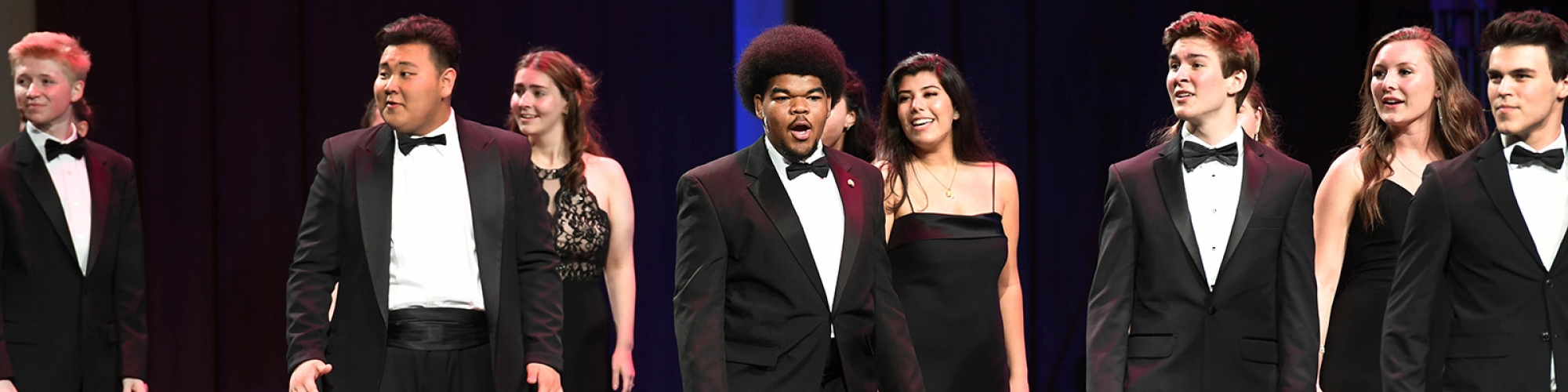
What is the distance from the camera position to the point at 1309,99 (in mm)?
5684

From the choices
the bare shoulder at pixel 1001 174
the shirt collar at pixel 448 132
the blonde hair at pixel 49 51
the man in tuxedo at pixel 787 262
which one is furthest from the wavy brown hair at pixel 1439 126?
the blonde hair at pixel 49 51

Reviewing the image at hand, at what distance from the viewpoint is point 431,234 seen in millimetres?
3252

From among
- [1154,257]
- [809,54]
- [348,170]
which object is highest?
[809,54]

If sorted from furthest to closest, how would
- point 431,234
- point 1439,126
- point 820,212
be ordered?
point 1439,126, point 431,234, point 820,212

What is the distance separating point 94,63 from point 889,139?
11.0 ft

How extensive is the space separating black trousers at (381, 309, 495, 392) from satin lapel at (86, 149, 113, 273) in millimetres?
1348

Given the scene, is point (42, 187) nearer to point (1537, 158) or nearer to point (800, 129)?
point (800, 129)

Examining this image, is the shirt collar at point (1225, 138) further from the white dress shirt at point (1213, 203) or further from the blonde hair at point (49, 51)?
the blonde hair at point (49, 51)

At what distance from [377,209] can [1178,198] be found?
5.81ft

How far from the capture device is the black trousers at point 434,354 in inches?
125

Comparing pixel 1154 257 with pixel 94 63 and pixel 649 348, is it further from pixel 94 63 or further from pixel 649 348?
pixel 94 63

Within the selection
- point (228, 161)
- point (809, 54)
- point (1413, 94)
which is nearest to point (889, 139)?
point (809, 54)

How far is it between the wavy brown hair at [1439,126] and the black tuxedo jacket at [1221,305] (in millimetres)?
681

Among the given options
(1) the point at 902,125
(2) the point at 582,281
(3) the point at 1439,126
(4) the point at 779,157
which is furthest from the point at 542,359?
(3) the point at 1439,126
